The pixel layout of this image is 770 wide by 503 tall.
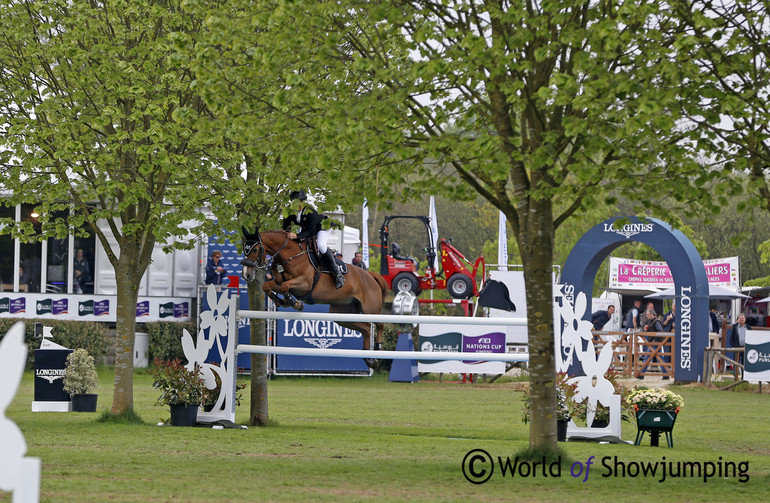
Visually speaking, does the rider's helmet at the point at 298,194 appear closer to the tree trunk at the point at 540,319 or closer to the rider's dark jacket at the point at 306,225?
the rider's dark jacket at the point at 306,225

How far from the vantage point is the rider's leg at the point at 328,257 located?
1666 cm

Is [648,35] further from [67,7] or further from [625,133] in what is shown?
[67,7]

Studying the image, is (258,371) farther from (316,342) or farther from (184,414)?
(316,342)

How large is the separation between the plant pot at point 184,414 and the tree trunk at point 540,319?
18.8 feet

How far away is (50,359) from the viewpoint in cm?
1684

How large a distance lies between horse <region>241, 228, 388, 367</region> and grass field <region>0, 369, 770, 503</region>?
6.25 feet

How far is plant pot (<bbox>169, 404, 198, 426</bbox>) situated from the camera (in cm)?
1388

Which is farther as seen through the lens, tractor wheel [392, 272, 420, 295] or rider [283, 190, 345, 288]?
tractor wheel [392, 272, 420, 295]

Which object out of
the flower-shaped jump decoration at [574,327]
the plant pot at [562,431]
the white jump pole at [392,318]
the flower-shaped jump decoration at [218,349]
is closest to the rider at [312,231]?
the flower-shaped jump decoration at [218,349]

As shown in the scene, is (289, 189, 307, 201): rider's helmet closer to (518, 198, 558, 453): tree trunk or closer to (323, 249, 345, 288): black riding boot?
(323, 249, 345, 288): black riding boot

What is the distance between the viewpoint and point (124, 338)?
48.0 feet

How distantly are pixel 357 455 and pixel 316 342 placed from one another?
52.5ft

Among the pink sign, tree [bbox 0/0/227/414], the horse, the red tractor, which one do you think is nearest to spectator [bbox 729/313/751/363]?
the red tractor

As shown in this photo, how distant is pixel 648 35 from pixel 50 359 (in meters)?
11.9
